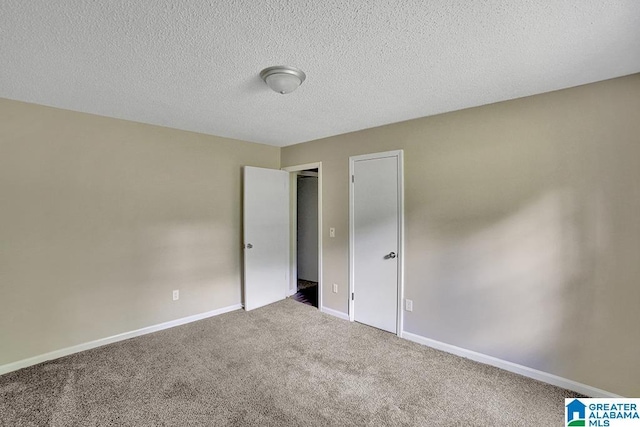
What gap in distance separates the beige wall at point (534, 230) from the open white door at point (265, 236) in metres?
1.88

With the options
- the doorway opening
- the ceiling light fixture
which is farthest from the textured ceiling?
the doorway opening

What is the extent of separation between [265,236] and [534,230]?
10.2ft

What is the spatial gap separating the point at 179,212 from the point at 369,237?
91.5 inches

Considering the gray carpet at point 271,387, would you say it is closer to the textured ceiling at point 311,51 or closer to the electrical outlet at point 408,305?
the electrical outlet at point 408,305

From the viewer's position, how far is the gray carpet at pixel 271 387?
1893mm

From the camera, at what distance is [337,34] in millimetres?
1543

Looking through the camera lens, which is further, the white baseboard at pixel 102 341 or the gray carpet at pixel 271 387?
the white baseboard at pixel 102 341

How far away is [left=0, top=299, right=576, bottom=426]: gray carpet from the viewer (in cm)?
189

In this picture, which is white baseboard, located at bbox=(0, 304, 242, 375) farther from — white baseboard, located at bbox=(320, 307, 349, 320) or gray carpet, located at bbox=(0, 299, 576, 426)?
white baseboard, located at bbox=(320, 307, 349, 320)

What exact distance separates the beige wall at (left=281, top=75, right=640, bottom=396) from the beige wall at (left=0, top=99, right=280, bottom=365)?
8.05 ft

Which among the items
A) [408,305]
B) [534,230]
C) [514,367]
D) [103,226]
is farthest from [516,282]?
[103,226]

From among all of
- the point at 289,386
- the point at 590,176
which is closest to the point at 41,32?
the point at 289,386

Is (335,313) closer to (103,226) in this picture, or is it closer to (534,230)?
(534,230)

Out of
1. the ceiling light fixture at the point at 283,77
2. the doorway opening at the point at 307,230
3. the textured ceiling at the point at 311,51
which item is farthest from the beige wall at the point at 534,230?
the doorway opening at the point at 307,230
